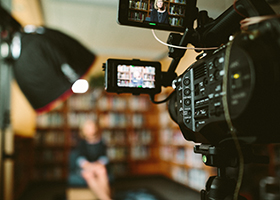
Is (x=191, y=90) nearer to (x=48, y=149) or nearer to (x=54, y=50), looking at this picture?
(x=54, y=50)

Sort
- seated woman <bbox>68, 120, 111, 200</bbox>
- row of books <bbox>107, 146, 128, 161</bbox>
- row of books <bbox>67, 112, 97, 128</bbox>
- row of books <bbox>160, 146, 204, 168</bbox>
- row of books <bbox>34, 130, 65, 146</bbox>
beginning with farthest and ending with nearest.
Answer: row of books <bbox>107, 146, 128, 161</bbox> → row of books <bbox>67, 112, 97, 128</bbox> → row of books <bbox>34, 130, 65, 146</bbox> → row of books <bbox>160, 146, 204, 168</bbox> → seated woman <bbox>68, 120, 111, 200</bbox>

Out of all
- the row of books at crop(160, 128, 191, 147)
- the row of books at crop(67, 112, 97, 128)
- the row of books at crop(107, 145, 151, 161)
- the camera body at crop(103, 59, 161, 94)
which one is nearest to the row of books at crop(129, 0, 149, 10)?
the camera body at crop(103, 59, 161, 94)

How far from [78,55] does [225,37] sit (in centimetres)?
58

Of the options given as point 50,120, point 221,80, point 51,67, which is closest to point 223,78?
point 221,80

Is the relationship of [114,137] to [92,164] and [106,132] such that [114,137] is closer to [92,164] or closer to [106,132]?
[106,132]

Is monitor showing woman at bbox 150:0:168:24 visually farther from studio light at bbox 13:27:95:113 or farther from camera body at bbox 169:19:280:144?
studio light at bbox 13:27:95:113

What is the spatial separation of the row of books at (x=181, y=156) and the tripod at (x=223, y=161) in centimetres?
274

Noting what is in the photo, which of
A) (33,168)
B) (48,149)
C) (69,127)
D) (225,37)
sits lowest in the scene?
(33,168)

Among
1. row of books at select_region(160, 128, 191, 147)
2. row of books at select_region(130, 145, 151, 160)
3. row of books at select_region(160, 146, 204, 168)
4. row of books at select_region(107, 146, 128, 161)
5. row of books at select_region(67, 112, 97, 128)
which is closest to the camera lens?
row of books at select_region(160, 146, 204, 168)

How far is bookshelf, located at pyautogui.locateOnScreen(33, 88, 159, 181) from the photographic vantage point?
12.8ft

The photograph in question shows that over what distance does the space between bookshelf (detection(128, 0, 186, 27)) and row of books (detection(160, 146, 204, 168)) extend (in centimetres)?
Answer: 283

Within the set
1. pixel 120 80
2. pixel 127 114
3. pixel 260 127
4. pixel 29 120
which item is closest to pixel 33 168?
Result: pixel 29 120

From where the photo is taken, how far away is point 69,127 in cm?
405

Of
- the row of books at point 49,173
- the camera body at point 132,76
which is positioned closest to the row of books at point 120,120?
the row of books at point 49,173
